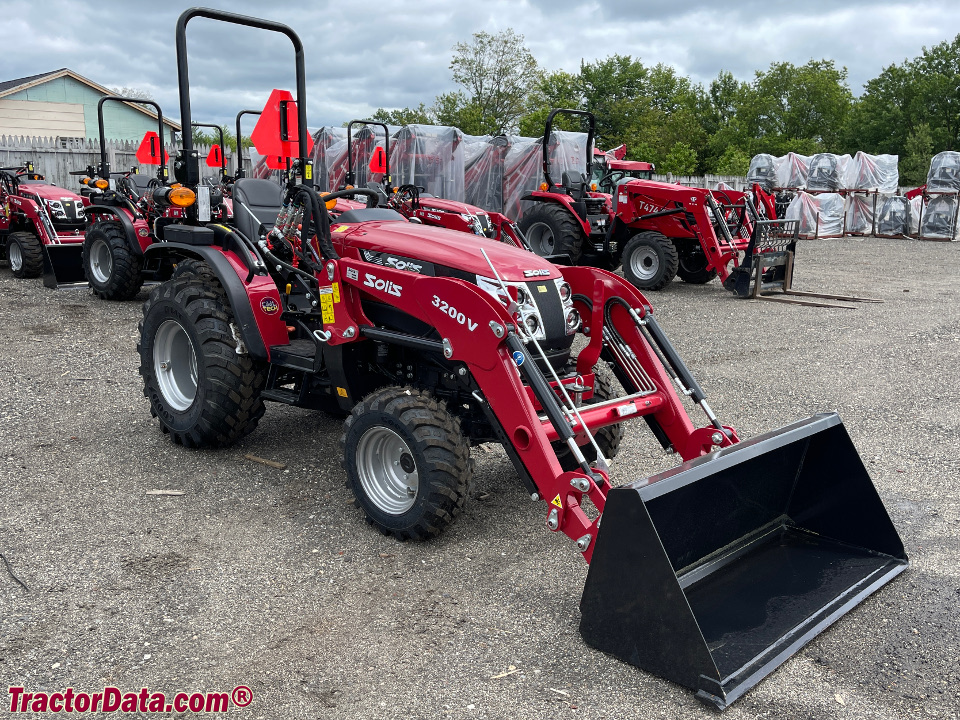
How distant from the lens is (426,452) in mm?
3506

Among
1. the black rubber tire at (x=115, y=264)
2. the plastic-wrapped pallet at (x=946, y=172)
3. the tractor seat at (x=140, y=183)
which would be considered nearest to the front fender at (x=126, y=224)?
the black rubber tire at (x=115, y=264)

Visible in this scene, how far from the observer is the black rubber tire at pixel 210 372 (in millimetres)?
4484

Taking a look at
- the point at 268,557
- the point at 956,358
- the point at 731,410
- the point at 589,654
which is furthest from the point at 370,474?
the point at 956,358

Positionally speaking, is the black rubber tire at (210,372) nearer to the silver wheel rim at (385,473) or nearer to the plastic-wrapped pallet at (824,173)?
the silver wheel rim at (385,473)

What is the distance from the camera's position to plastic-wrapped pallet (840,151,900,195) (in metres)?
27.1

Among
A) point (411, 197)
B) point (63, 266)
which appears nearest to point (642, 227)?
point (411, 197)

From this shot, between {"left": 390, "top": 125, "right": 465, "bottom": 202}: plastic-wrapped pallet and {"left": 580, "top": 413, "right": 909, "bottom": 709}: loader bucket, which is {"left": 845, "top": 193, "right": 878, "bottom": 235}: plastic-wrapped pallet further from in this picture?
{"left": 580, "top": 413, "right": 909, "bottom": 709}: loader bucket

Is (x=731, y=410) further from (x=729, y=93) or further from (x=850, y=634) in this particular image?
(x=729, y=93)

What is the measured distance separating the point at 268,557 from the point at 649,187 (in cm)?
969

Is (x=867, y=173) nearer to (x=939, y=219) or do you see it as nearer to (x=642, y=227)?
(x=939, y=219)

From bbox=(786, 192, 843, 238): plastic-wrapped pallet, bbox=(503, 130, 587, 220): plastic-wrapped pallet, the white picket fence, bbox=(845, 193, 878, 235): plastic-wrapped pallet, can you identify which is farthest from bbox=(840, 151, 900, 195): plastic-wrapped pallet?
the white picket fence

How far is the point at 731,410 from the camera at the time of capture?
6016mm

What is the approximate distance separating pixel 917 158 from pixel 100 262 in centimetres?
4289

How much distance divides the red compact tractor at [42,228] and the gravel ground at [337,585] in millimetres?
5294
